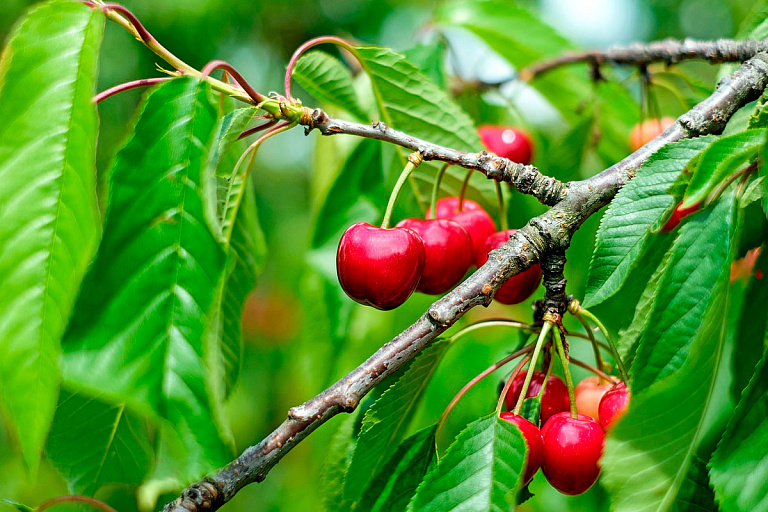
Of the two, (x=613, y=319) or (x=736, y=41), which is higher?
(x=736, y=41)

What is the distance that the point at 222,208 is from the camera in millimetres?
911

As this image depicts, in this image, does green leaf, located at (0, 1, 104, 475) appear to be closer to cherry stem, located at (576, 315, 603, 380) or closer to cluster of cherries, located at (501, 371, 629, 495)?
cluster of cherries, located at (501, 371, 629, 495)

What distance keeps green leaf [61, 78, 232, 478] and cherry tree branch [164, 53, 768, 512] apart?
82 mm

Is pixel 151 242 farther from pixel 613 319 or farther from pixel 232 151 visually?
pixel 613 319

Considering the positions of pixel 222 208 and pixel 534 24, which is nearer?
pixel 222 208

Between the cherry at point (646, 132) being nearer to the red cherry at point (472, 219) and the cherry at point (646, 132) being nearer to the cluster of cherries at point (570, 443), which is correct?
the red cherry at point (472, 219)

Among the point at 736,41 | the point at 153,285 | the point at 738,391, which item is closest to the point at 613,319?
the point at 738,391

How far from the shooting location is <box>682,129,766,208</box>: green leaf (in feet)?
2.27

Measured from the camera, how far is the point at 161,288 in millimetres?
746

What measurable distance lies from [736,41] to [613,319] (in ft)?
1.77

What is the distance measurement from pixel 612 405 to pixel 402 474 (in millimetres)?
289

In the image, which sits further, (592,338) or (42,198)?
(592,338)

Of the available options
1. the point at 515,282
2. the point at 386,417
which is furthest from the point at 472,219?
the point at 386,417

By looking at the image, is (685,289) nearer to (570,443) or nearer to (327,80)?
(570,443)
